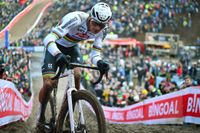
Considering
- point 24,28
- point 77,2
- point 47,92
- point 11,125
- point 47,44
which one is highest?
point 77,2

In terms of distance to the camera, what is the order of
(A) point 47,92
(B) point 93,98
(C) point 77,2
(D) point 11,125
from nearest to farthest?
(B) point 93,98 → (A) point 47,92 → (D) point 11,125 → (C) point 77,2

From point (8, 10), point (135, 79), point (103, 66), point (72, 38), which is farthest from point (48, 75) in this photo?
point (135, 79)

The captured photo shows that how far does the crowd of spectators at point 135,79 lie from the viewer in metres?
13.3

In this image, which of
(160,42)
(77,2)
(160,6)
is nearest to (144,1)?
(160,6)

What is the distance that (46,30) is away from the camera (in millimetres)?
25375

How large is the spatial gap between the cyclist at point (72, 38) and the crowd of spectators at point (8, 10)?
342cm

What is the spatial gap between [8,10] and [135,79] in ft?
43.8

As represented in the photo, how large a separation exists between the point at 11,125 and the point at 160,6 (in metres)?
27.9

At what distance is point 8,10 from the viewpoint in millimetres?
10117

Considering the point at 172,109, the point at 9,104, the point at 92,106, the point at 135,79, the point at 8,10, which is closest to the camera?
the point at 92,106

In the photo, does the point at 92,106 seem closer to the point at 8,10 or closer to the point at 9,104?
the point at 9,104

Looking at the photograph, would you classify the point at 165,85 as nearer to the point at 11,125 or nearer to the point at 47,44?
the point at 11,125

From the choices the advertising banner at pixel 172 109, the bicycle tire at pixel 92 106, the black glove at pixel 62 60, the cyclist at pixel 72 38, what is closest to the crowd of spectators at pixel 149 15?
the advertising banner at pixel 172 109

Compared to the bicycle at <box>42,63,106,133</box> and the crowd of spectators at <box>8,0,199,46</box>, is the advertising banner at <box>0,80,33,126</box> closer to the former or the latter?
the bicycle at <box>42,63,106,133</box>
